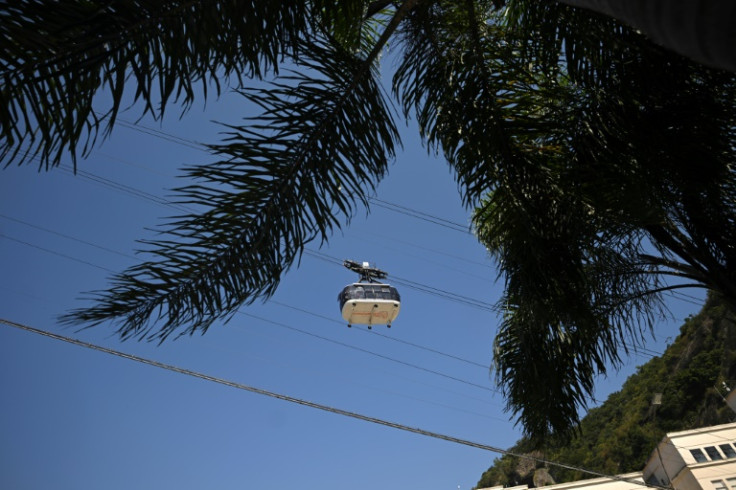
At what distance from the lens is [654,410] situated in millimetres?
54438

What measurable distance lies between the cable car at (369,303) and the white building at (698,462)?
25606mm

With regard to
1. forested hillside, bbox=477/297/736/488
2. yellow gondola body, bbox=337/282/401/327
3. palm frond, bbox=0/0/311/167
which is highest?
forested hillside, bbox=477/297/736/488

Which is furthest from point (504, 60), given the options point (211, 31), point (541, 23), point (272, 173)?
point (211, 31)

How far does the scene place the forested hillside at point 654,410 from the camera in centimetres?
5022

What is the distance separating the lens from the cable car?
50.0 feet

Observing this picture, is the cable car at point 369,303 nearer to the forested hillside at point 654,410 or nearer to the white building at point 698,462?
the white building at point 698,462

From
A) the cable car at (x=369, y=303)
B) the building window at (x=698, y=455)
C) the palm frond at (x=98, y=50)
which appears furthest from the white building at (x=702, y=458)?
the palm frond at (x=98, y=50)

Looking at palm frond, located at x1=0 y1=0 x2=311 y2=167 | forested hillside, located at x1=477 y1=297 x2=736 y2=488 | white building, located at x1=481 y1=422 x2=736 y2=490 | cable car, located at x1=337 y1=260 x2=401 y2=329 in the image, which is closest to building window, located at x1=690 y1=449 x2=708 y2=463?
white building, located at x1=481 y1=422 x2=736 y2=490

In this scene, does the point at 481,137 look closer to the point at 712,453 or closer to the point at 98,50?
the point at 98,50

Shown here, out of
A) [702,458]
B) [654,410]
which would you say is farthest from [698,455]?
[654,410]

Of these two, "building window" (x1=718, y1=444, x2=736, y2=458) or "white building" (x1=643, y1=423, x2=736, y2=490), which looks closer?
"white building" (x1=643, y1=423, x2=736, y2=490)

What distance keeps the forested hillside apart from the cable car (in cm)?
3465

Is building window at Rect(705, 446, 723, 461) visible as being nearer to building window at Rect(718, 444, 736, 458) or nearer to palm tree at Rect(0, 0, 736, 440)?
building window at Rect(718, 444, 736, 458)

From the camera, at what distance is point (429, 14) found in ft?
16.2
